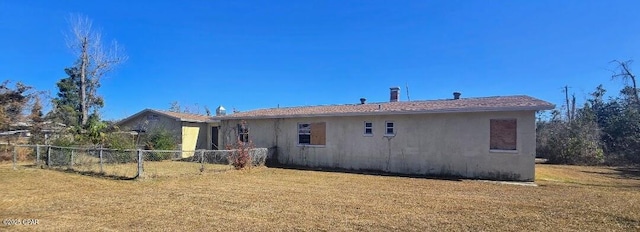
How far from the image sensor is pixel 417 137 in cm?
1356

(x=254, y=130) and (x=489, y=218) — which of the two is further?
(x=254, y=130)

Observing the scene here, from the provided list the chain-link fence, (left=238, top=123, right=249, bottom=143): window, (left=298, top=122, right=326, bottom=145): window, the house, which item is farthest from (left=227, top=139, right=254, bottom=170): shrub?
(left=238, top=123, right=249, bottom=143): window

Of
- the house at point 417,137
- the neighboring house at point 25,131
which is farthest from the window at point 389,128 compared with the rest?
the neighboring house at point 25,131

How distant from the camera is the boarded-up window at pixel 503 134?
11.8m

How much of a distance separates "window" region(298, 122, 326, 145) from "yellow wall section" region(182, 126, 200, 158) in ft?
23.2

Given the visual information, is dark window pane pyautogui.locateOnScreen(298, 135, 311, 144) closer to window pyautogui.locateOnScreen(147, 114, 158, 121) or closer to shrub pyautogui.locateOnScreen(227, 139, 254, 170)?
shrub pyautogui.locateOnScreen(227, 139, 254, 170)

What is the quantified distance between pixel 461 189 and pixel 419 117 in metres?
4.50

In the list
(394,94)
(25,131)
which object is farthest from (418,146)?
(25,131)

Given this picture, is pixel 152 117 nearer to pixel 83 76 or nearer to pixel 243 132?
pixel 243 132

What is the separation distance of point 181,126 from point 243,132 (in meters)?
4.34

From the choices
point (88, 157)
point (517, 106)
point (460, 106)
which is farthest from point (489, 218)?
point (88, 157)

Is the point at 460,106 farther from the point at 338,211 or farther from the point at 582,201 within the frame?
the point at 338,211

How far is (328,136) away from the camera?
15602 millimetres

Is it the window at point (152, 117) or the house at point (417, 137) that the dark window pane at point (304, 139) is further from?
the window at point (152, 117)
